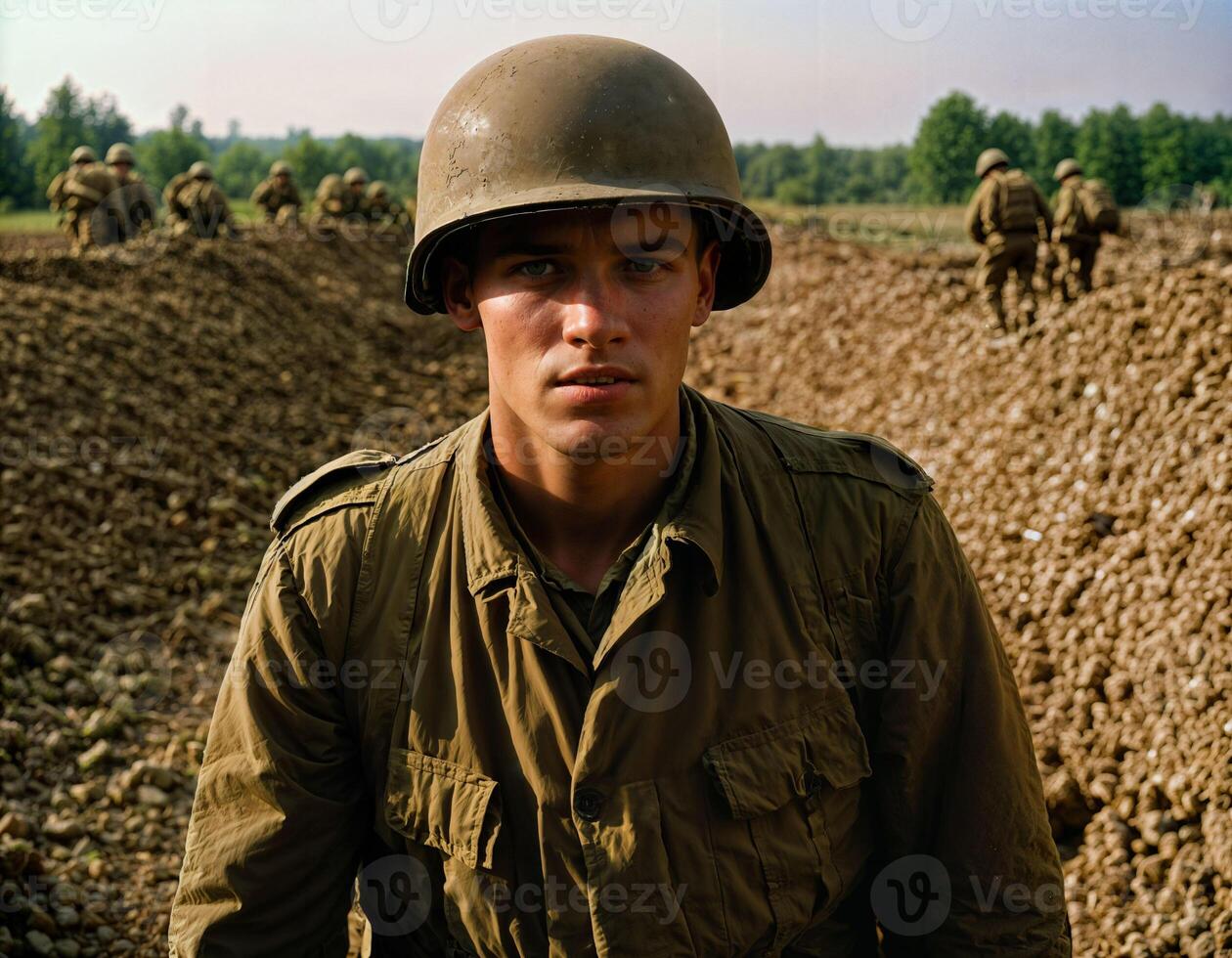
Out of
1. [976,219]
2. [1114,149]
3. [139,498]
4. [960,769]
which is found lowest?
[139,498]

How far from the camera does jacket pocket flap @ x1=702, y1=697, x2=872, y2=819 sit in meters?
1.81

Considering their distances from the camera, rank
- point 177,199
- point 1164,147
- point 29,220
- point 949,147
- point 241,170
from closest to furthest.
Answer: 1. point 949,147
2. point 1164,147
3. point 177,199
4. point 29,220
5. point 241,170

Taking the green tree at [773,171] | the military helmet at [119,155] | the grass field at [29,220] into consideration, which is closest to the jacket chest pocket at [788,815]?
the military helmet at [119,155]

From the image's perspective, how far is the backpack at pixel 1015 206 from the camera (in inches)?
405

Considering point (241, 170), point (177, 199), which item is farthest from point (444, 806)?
point (241, 170)

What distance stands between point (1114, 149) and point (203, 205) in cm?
1346

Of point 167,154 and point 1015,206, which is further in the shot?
point 167,154

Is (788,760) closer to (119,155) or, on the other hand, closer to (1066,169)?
(1066,169)

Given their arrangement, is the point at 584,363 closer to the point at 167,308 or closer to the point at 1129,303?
the point at 1129,303

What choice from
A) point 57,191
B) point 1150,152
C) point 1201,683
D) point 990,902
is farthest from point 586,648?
point 57,191

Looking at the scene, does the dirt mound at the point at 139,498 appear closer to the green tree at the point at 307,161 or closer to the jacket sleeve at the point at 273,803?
the jacket sleeve at the point at 273,803

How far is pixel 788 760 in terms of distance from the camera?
1.85 meters

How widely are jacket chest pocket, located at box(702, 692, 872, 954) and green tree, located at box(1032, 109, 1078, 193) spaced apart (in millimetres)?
11937

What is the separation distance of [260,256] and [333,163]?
43791 millimetres
